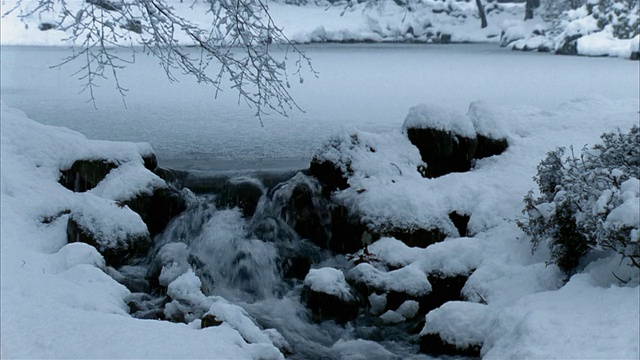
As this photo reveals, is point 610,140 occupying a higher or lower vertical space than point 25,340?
higher

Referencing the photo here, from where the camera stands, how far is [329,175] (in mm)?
10750

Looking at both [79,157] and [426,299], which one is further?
[79,157]

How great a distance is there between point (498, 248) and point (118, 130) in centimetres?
927

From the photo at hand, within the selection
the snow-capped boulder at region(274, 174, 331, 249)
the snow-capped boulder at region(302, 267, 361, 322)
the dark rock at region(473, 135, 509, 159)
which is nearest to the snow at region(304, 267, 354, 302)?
the snow-capped boulder at region(302, 267, 361, 322)

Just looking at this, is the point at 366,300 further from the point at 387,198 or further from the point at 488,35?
the point at 488,35

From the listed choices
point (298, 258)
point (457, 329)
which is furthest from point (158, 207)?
point (457, 329)

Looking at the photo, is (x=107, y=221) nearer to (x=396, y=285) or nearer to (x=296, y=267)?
(x=296, y=267)

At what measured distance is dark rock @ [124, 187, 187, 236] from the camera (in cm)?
991

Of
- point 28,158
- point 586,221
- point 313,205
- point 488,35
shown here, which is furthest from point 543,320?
point 488,35

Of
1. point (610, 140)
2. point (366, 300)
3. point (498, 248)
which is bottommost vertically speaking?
point (366, 300)

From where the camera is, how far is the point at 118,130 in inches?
591

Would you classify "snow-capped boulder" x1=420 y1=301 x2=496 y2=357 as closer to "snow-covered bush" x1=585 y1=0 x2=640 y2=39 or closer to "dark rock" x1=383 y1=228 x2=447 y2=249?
"dark rock" x1=383 y1=228 x2=447 y2=249

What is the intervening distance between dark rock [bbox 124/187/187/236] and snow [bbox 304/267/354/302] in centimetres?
285

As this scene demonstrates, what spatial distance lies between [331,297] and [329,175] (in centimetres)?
298
